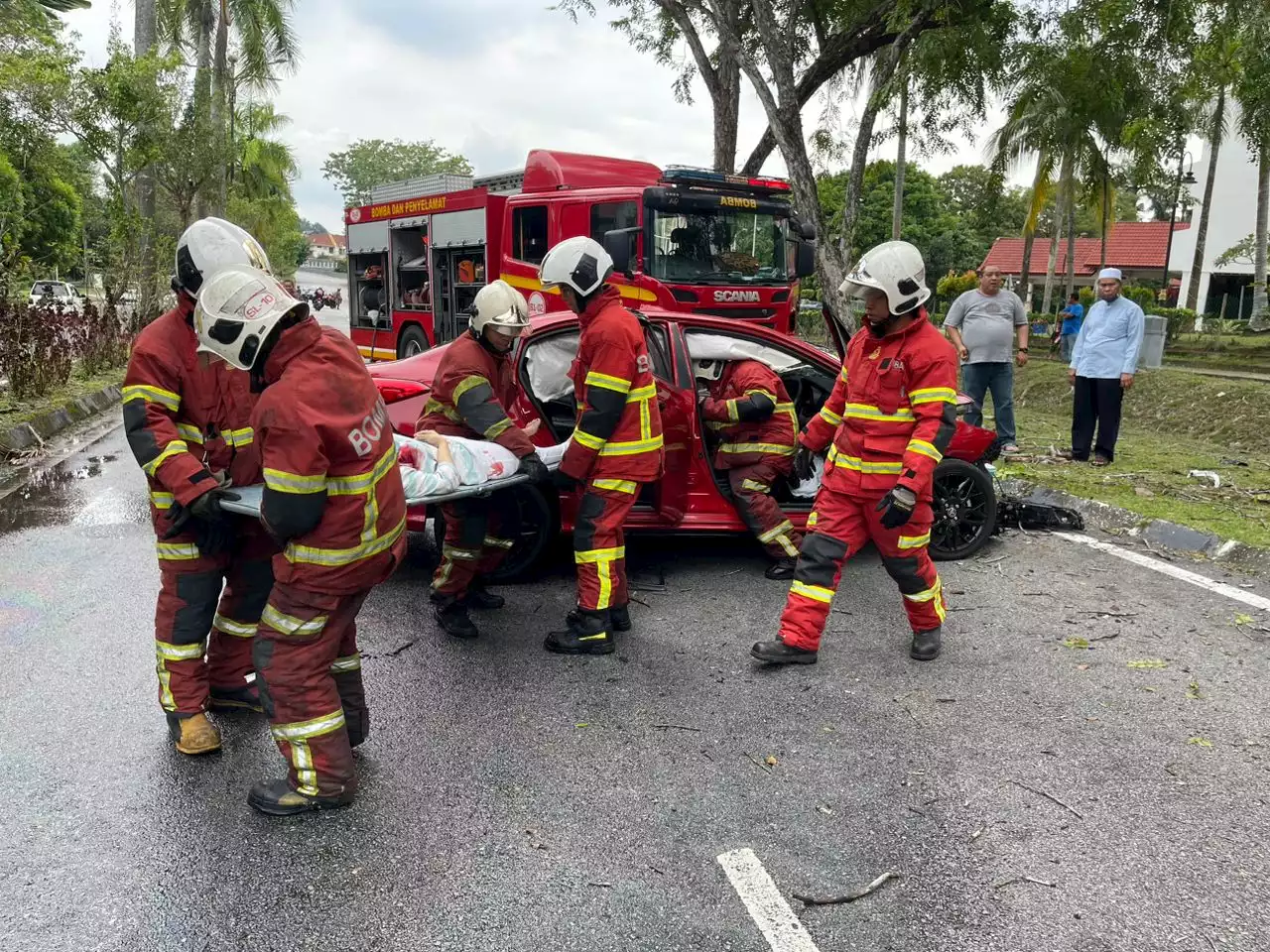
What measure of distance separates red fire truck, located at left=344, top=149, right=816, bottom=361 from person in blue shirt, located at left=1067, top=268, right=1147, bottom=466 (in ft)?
9.54

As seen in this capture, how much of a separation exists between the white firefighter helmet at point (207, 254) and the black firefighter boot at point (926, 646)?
122 inches

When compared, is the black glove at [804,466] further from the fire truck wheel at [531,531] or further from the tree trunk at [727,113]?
the tree trunk at [727,113]

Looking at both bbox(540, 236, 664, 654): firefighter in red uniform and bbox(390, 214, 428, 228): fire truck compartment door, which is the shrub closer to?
bbox(390, 214, 428, 228): fire truck compartment door

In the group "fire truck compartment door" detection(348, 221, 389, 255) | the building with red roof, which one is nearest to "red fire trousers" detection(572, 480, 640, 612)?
"fire truck compartment door" detection(348, 221, 389, 255)

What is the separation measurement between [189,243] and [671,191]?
267 inches

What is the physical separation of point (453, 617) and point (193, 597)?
1.40m

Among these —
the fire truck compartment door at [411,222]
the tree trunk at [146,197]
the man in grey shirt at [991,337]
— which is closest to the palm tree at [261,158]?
the tree trunk at [146,197]

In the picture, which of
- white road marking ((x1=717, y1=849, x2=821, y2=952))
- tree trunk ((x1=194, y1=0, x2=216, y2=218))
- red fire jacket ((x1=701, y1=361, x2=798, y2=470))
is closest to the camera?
white road marking ((x1=717, y1=849, x2=821, y2=952))

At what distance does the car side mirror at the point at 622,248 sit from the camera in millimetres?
9281

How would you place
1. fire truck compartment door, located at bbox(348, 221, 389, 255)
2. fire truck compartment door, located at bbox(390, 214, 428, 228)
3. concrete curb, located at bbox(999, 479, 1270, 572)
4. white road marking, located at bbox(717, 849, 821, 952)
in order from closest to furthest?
white road marking, located at bbox(717, 849, 821, 952), concrete curb, located at bbox(999, 479, 1270, 572), fire truck compartment door, located at bbox(390, 214, 428, 228), fire truck compartment door, located at bbox(348, 221, 389, 255)

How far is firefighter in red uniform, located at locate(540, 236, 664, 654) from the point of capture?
417cm

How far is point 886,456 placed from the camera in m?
4.10

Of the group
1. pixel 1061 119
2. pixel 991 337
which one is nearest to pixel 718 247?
pixel 991 337

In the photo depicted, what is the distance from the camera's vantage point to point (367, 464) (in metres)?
2.84
